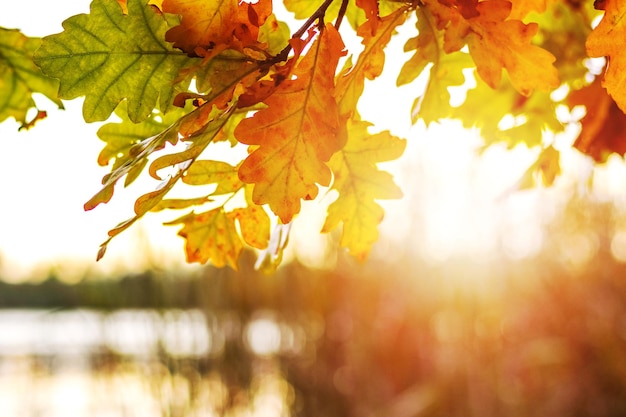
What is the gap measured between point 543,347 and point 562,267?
0.82m

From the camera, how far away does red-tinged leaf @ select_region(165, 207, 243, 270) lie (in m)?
0.86

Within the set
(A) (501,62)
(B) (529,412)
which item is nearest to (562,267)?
(B) (529,412)

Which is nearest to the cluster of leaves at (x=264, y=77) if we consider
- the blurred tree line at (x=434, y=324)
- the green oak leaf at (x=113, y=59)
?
the green oak leaf at (x=113, y=59)

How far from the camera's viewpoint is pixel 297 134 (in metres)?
0.66

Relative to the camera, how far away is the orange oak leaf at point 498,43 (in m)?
0.68

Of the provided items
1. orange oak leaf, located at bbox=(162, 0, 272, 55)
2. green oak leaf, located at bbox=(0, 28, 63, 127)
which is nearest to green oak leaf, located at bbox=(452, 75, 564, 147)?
orange oak leaf, located at bbox=(162, 0, 272, 55)

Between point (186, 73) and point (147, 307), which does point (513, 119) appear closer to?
point (186, 73)

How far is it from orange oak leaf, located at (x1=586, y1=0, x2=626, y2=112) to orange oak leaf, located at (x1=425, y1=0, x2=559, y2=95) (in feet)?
0.26

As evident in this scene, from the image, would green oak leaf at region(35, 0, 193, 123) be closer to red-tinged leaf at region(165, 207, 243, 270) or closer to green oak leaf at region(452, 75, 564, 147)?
red-tinged leaf at region(165, 207, 243, 270)

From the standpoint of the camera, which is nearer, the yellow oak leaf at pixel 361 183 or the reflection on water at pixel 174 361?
the yellow oak leaf at pixel 361 183

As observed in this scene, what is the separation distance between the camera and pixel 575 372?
4.60m

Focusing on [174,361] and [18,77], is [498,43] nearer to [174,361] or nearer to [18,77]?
[18,77]

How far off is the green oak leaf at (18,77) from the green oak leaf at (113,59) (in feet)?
0.96

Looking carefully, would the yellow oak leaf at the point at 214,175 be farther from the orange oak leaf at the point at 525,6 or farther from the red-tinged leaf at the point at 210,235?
the orange oak leaf at the point at 525,6
